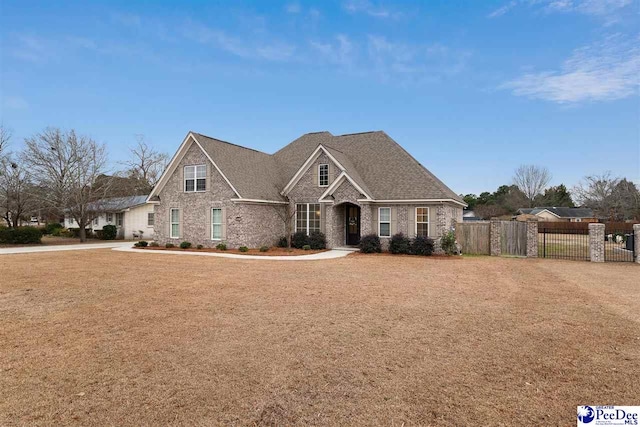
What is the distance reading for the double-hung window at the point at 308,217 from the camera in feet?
71.2

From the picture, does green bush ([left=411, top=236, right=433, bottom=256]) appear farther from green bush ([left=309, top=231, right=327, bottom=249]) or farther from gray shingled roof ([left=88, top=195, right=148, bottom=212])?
gray shingled roof ([left=88, top=195, right=148, bottom=212])

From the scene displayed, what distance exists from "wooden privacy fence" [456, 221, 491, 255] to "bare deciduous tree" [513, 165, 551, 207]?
64902 millimetres

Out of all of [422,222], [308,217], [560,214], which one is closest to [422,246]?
[422,222]

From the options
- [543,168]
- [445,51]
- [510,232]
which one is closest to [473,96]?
[445,51]

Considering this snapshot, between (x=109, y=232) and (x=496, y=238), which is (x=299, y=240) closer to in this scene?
(x=496, y=238)

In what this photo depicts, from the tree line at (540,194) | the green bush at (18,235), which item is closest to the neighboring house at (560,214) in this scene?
the tree line at (540,194)

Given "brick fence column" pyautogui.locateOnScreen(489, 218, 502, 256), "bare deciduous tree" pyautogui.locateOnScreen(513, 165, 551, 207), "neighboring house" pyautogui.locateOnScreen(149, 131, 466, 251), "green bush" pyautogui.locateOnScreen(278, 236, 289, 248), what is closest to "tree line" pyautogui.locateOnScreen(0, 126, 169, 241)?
"neighboring house" pyautogui.locateOnScreen(149, 131, 466, 251)

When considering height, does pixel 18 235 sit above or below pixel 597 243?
above

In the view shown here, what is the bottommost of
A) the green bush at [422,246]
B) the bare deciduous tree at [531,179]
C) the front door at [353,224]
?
the green bush at [422,246]

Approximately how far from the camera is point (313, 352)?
530cm

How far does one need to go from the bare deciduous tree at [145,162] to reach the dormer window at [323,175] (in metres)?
34.2

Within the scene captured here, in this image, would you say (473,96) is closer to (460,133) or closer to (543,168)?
(460,133)

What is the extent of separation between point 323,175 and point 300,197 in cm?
212

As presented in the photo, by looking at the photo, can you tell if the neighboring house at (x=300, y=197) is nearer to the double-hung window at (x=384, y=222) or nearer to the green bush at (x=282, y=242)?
the double-hung window at (x=384, y=222)
